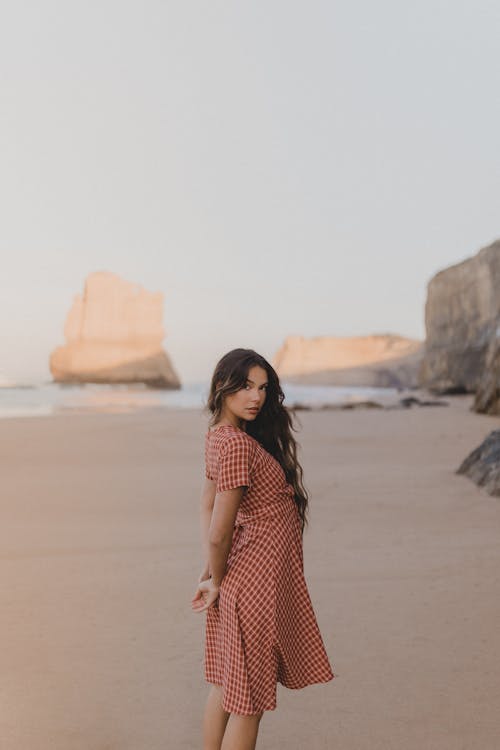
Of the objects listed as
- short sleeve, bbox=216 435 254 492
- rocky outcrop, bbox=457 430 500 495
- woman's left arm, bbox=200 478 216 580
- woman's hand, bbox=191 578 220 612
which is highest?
short sleeve, bbox=216 435 254 492

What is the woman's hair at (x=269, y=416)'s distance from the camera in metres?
1.94

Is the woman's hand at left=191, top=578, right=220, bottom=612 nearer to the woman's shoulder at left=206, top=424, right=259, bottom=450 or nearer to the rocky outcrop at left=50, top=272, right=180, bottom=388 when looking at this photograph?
the woman's shoulder at left=206, top=424, right=259, bottom=450

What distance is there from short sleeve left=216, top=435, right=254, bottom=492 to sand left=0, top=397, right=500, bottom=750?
41.5 inches

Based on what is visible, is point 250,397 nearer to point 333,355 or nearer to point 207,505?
point 207,505

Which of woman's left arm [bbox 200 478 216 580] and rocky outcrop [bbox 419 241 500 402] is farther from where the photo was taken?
rocky outcrop [bbox 419 241 500 402]

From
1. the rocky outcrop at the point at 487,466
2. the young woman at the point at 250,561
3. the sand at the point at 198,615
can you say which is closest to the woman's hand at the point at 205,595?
the young woman at the point at 250,561

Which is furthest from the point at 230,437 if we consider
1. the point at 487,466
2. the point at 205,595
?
the point at 487,466

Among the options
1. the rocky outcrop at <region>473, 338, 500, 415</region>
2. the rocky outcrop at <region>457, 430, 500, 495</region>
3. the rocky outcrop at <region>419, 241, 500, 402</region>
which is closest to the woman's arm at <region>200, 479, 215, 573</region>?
the rocky outcrop at <region>457, 430, 500, 495</region>

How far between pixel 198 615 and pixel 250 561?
5.62ft

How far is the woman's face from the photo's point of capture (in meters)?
1.91

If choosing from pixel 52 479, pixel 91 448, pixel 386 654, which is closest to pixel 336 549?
pixel 386 654

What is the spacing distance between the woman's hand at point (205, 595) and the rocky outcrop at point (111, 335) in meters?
79.7

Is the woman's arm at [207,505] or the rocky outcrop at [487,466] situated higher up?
the woman's arm at [207,505]

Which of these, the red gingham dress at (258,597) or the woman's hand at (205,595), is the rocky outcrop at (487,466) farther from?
the woman's hand at (205,595)
